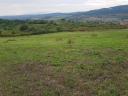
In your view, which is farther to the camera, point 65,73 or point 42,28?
point 42,28

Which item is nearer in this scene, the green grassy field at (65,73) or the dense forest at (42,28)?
the green grassy field at (65,73)

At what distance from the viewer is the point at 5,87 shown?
632 inches

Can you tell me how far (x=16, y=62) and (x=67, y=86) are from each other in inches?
329

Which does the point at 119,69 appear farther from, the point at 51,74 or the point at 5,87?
the point at 5,87

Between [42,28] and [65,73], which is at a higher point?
[65,73]

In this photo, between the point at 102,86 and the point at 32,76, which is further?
the point at 32,76

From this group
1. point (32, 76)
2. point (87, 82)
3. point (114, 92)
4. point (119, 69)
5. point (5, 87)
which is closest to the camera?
point (114, 92)

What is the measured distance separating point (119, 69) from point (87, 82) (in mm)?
4194

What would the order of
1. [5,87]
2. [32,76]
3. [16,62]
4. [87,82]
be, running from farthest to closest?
[16,62] < [32,76] < [87,82] < [5,87]

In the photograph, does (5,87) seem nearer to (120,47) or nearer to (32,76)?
(32,76)

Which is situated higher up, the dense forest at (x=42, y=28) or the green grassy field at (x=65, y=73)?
the green grassy field at (x=65, y=73)

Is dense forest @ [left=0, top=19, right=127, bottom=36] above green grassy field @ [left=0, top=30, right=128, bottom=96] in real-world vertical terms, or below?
below

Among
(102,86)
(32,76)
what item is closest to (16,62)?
(32,76)

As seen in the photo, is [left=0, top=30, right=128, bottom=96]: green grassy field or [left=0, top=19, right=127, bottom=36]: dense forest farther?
[left=0, top=19, right=127, bottom=36]: dense forest
